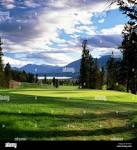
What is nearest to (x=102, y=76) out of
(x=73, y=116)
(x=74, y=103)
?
(x=73, y=116)

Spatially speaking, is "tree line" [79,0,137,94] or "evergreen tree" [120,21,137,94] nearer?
"tree line" [79,0,137,94]

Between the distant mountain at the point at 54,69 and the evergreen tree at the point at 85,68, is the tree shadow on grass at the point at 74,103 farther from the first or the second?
the distant mountain at the point at 54,69

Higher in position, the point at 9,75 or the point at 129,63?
the point at 129,63

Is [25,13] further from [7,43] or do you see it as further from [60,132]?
[60,132]

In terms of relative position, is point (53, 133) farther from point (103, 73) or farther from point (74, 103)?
point (74, 103)

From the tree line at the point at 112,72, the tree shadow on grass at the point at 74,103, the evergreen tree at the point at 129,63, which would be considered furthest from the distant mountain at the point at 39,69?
the tree shadow on grass at the point at 74,103

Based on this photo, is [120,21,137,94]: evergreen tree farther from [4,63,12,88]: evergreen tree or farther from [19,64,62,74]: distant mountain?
[4,63,12,88]: evergreen tree

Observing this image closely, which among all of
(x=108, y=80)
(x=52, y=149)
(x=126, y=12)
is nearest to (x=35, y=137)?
(x=52, y=149)

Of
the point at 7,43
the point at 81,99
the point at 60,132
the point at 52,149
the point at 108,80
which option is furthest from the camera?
the point at 81,99

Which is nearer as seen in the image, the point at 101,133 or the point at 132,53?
the point at 101,133

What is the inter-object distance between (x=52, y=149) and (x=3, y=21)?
2.49 meters

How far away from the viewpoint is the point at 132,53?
1162 cm

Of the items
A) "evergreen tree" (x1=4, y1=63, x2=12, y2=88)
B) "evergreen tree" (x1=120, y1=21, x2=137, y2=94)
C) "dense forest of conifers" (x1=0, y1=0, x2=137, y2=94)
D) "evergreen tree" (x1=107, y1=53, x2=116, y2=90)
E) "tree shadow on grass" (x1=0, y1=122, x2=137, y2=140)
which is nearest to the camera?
"tree shadow on grass" (x1=0, y1=122, x2=137, y2=140)

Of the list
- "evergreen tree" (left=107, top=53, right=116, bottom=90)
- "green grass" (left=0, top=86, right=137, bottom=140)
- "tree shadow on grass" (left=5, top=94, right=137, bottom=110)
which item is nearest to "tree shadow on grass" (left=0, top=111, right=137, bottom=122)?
"green grass" (left=0, top=86, right=137, bottom=140)
